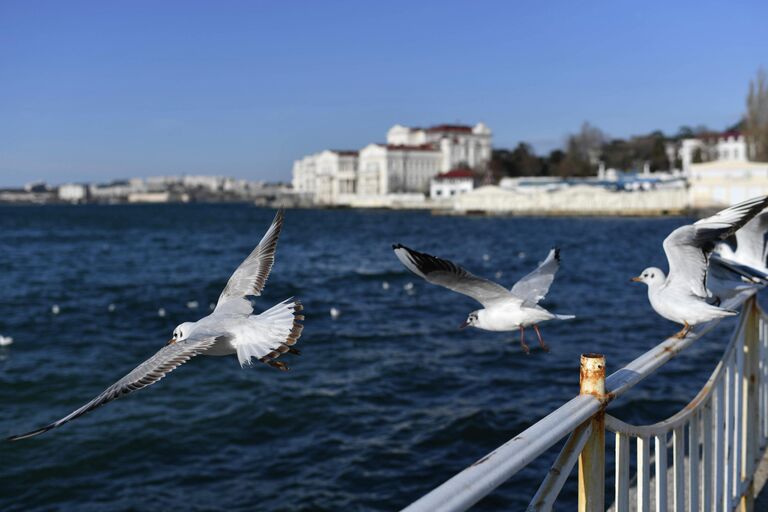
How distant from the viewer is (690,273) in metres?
2.69

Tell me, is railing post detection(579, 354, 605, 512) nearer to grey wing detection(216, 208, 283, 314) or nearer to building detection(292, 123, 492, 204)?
grey wing detection(216, 208, 283, 314)

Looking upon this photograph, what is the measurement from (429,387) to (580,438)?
7714 millimetres

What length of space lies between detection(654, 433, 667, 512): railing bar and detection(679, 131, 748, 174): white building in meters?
83.2

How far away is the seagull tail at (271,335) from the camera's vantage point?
2.22 meters

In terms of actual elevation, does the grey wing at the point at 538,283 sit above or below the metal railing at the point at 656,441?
above

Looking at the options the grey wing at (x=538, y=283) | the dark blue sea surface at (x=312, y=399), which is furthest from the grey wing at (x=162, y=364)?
the dark blue sea surface at (x=312, y=399)

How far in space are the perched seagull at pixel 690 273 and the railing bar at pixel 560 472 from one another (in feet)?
3.40

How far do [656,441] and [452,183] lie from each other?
94.7 metres

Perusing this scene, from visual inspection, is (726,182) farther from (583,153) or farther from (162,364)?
(162,364)

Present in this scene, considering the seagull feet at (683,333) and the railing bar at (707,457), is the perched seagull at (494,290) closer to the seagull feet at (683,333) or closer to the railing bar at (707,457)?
the seagull feet at (683,333)

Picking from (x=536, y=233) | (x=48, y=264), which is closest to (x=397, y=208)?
(x=536, y=233)

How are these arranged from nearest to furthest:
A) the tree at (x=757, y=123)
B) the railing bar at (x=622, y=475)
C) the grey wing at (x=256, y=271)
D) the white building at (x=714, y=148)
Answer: the railing bar at (x=622, y=475), the grey wing at (x=256, y=271), the tree at (x=757, y=123), the white building at (x=714, y=148)

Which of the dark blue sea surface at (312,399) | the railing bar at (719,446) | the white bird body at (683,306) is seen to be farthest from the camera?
the dark blue sea surface at (312,399)

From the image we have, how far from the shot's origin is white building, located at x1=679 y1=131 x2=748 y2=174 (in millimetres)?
82312
